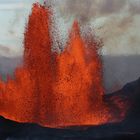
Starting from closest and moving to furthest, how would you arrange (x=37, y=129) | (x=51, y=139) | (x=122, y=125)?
(x=51, y=139)
(x=37, y=129)
(x=122, y=125)

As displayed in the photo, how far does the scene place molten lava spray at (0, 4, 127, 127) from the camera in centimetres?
2367

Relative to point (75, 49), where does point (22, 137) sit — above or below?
below

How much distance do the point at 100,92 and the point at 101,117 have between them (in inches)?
72.2

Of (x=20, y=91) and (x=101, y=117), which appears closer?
(x=101, y=117)

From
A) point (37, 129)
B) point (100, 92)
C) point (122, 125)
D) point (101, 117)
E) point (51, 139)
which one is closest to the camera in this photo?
point (51, 139)

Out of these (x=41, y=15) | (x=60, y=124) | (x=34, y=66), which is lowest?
(x=60, y=124)

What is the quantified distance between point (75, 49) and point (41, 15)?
2.22 m

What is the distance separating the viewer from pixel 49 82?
24234 mm

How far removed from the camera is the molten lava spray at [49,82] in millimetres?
23672

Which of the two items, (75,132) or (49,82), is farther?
(49,82)

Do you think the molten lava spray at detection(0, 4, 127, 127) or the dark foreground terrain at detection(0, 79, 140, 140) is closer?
the dark foreground terrain at detection(0, 79, 140, 140)

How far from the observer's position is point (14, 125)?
2005 centimetres

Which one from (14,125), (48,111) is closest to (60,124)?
(48,111)

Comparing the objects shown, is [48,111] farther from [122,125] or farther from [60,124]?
[122,125]
